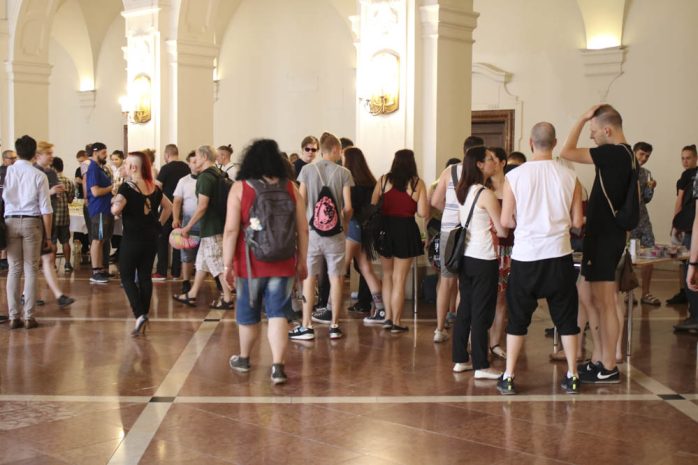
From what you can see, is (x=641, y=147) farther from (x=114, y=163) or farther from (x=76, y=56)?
(x=76, y=56)

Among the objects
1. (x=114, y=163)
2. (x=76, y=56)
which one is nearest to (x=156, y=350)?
(x=114, y=163)

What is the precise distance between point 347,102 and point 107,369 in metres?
10.7

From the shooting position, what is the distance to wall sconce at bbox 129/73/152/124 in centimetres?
1291

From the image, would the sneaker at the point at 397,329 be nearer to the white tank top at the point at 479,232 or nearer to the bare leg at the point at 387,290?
the bare leg at the point at 387,290

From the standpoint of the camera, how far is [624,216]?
558 cm

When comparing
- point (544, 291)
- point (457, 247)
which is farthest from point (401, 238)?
point (544, 291)

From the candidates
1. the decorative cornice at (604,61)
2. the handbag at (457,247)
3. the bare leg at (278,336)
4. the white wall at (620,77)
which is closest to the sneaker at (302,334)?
the bare leg at (278,336)

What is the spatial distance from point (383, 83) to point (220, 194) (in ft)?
7.66

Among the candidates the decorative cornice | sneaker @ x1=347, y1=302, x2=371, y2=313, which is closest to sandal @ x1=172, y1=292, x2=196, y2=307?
sneaker @ x1=347, y1=302, x2=371, y2=313

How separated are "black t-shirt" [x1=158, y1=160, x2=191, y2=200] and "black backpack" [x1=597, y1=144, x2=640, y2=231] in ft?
20.5

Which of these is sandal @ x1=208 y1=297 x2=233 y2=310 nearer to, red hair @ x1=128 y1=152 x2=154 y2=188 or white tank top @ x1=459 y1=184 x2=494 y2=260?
red hair @ x1=128 y1=152 x2=154 y2=188

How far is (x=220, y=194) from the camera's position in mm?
8328

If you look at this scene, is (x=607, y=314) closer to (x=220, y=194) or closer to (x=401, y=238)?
(x=401, y=238)

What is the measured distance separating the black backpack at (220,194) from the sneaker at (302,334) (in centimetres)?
159
